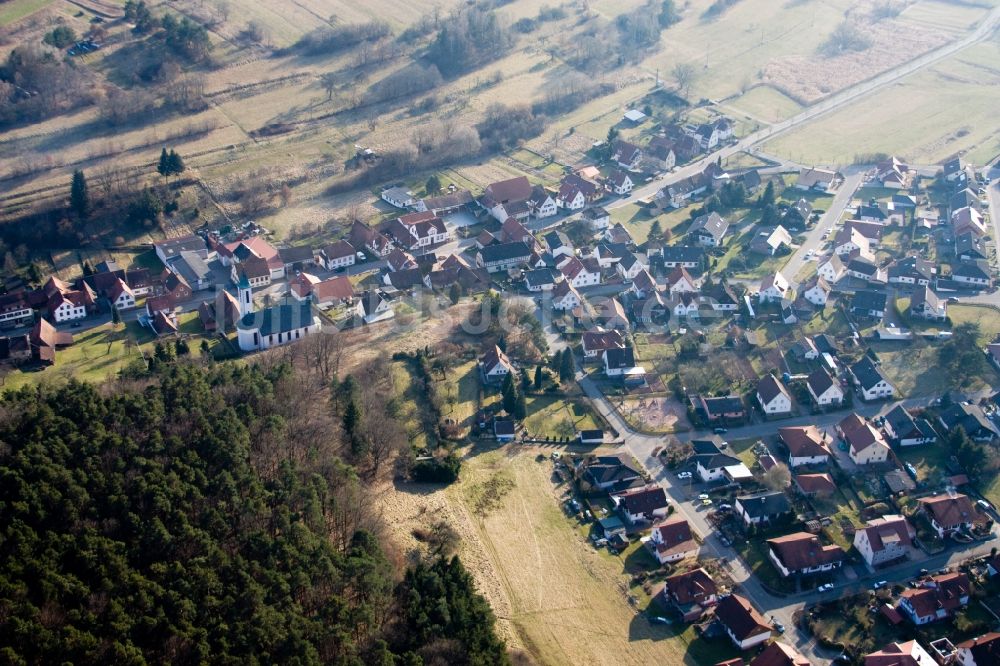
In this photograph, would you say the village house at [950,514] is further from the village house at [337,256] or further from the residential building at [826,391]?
the village house at [337,256]

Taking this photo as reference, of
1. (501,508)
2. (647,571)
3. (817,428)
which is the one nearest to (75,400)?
(501,508)

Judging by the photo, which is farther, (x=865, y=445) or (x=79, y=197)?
(x=79, y=197)

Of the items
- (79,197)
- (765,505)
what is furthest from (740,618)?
(79,197)

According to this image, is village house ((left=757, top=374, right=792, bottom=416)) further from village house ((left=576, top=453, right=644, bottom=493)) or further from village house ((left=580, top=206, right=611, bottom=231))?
village house ((left=580, top=206, right=611, bottom=231))

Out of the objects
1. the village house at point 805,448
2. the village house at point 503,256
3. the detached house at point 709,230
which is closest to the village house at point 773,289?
the detached house at point 709,230

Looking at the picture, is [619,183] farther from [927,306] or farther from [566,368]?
[566,368]

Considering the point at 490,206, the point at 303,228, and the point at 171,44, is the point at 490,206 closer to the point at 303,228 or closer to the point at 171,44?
the point at 303,228

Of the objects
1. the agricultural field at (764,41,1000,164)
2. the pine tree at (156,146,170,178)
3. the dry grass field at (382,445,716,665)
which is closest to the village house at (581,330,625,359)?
the dry grass field at (382,445,716,665)
